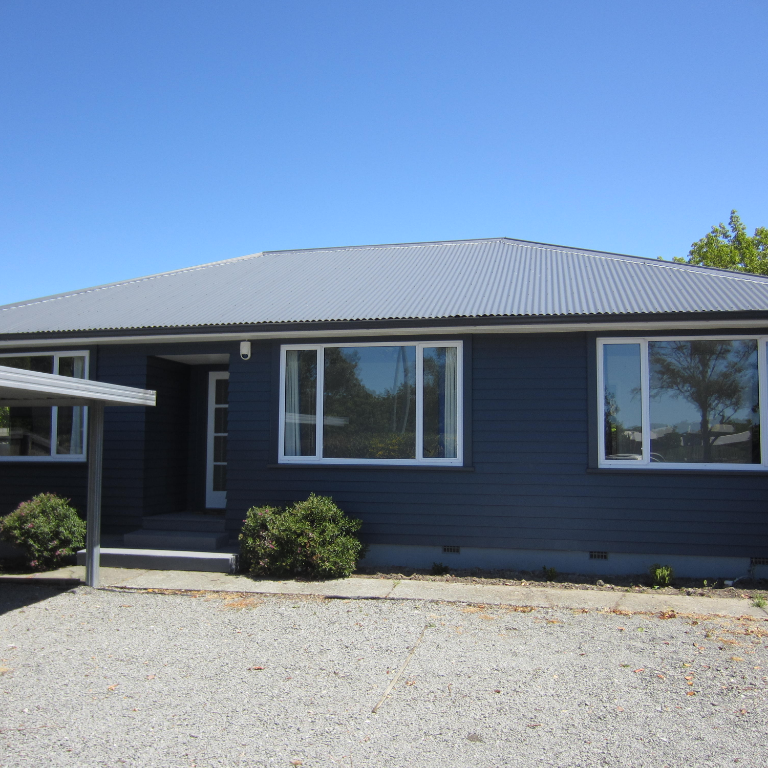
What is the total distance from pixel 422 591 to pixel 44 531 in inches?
176

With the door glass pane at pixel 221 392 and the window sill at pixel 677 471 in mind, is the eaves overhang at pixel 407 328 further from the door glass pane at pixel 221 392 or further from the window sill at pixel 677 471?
the window sill at pixel 677 471

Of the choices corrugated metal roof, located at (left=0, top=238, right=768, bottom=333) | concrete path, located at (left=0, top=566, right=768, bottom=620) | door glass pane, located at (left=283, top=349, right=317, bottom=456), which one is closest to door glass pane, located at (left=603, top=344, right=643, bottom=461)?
corrugated metal roof, located at (left=0, top=238, right=768, bottom=333)

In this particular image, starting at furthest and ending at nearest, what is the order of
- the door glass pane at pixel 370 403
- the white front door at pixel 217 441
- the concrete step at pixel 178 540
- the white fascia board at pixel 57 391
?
1. the white front door at pixel 217 441
2. the concrete step at pixel 178 540
3. the door glass pane at pixel 370 403
4. the white fascia board at pixel 57 391

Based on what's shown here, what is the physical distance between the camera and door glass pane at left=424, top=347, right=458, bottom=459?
793cm

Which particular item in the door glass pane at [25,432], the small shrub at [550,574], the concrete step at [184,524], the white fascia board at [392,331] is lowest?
the small shrub at [550,574]

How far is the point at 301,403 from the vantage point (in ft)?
27.6

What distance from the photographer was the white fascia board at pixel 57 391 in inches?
213

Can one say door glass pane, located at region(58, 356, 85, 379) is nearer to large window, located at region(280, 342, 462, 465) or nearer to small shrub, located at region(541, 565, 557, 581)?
large window, located at region(280, 342, 462, 465)

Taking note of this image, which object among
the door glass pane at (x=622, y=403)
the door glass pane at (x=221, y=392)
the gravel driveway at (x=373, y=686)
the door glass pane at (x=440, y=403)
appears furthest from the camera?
the door glass pane at (x=221, y=392)

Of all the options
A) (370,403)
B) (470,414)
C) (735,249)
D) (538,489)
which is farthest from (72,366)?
(735,249)

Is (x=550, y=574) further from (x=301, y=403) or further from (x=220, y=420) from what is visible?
(x=220, y=420)

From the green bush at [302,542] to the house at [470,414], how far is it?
52 centimetres

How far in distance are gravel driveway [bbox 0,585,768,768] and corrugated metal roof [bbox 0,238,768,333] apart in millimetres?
3397

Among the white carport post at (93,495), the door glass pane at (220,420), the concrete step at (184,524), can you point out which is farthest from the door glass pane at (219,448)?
the white carport post at (93,495)
